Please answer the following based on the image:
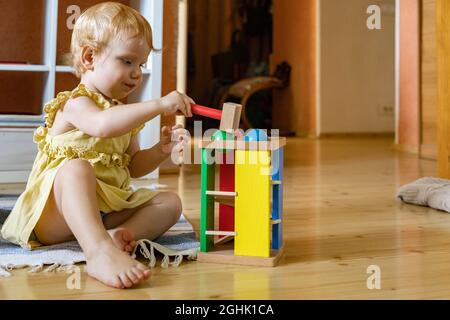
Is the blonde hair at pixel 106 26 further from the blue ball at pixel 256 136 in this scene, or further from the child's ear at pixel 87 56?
the blue ball at pixel 256 136

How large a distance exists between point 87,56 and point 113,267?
0.39 metres

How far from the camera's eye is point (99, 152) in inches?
42.4

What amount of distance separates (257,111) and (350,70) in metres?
0.75

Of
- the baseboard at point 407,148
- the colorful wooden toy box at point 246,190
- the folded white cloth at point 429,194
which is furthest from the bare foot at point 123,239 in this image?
the baseboard at point 407,148

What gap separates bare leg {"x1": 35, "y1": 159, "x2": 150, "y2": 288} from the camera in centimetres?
85

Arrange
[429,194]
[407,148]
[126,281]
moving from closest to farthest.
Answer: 1. [126,281]
2. [429,194]
3. [407,148]

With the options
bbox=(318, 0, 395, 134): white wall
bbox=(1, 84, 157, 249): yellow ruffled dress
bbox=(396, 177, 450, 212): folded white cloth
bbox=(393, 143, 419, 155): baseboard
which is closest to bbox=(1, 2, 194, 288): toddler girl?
bbox=(1, 84, 157, 249): yellow ruffled dress

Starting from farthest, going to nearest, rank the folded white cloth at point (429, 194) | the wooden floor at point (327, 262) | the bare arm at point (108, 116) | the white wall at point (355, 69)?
the white wall at point (355, 69), the folded white cloth at point (429, 194), the bare arm at point (108, 116), the wooden floor at point (327, 262)

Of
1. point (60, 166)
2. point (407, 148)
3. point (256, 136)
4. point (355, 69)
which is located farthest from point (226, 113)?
point (355, 69)

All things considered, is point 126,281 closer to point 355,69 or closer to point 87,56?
point 87,56

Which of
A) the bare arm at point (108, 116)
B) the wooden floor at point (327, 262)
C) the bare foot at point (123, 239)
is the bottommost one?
the wooden floor at point (327, 262)

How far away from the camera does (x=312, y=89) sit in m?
4.46

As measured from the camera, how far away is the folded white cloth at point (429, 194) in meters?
1.50
